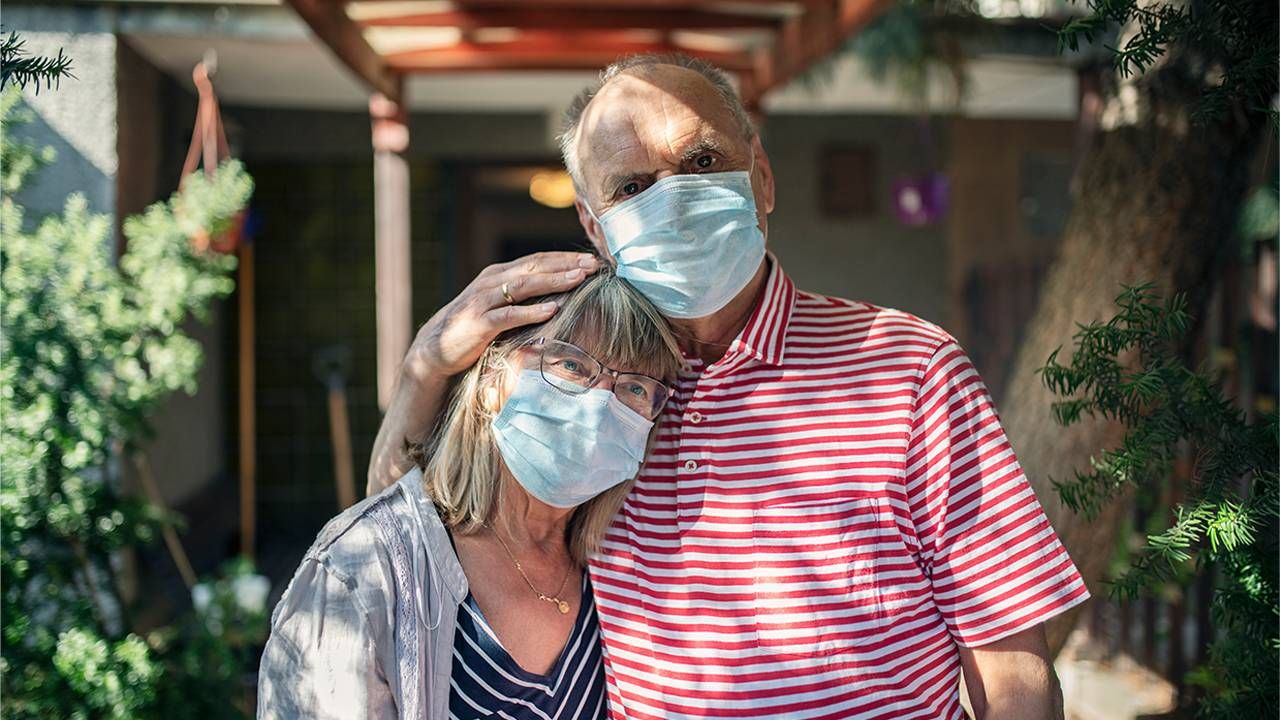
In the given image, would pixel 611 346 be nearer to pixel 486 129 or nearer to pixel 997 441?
pixel 997 441

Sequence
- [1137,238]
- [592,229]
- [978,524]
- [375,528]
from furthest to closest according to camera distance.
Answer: [1137,238] → [592,229] → [375,528] → [978,524]

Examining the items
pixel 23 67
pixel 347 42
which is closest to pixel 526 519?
pixel 23 67

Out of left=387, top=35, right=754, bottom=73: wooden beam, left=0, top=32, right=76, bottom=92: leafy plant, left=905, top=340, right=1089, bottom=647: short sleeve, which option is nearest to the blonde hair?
left=905, top=340, right=1089, bottom=647: short sleeve

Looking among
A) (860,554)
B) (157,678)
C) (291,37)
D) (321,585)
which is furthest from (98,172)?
(860,554)

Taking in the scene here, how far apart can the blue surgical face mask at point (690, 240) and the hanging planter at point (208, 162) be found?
2.35 m

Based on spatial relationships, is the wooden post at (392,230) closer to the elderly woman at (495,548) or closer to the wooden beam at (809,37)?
the wooden beam at (809,37)

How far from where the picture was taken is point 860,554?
5.50ft

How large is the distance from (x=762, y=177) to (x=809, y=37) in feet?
7.36

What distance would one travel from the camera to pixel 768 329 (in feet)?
5.90

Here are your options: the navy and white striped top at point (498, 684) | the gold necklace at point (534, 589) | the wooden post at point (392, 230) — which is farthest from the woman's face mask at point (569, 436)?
the wooden post at point (392, 230)

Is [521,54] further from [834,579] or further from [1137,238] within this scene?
[834,579]

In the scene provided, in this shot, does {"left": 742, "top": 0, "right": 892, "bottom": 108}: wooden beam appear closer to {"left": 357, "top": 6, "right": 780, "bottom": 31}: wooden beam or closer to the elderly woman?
{"left": 357, "top": 6, "right": 780, "bottom": 31}: wooden beam

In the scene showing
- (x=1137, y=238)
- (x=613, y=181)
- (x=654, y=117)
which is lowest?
(x=1137, y=238)

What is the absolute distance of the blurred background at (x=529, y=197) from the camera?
8.73 feet
